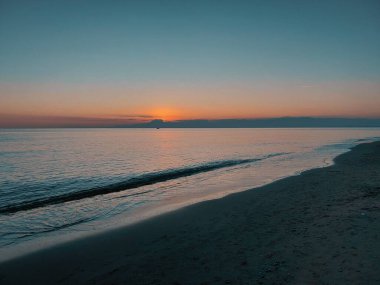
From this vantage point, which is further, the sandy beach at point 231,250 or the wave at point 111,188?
the wave at point 111,188

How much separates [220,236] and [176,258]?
101 inches

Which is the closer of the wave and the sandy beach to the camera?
the sandy beach

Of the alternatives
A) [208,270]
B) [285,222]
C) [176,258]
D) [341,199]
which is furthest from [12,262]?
[341,199]

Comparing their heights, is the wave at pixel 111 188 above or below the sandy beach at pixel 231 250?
below

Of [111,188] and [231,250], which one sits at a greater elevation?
[231,250]

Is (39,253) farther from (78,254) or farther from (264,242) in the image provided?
(264,242)

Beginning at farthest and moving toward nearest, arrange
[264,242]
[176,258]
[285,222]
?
[285,222] < [264,242] < [176,258]

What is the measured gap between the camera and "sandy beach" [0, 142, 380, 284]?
8188mm

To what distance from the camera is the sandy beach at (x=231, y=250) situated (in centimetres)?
819

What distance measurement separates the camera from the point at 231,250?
10.0 m

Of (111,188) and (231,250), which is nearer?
(231,250)

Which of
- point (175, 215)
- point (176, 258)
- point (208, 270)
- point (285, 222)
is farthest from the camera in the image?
point (175, 215)

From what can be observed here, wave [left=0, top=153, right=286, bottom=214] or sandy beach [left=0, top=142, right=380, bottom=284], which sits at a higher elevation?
sandy beach [left=0, top=142, right=380, bottom=284]

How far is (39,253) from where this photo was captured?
1087 cm
